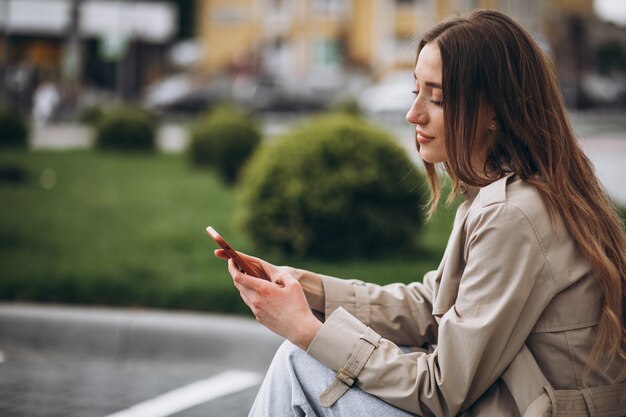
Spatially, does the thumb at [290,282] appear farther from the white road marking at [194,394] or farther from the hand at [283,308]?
the white road marking at [194,394]

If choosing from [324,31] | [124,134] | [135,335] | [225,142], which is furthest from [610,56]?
[135,335]

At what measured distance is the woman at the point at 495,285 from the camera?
80.5 inches

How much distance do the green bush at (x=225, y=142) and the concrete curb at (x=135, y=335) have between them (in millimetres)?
7186

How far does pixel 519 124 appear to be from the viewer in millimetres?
2186

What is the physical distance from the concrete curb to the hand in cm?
262

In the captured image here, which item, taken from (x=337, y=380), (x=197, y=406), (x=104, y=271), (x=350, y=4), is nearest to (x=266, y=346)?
(x=197, y=406)

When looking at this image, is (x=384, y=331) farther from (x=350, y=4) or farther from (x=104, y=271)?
(x=350, y=4)

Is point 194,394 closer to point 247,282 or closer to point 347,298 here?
point 347,298

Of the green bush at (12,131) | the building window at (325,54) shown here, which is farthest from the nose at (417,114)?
the building window at (325,54)

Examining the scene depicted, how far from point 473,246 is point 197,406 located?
250 centimetres

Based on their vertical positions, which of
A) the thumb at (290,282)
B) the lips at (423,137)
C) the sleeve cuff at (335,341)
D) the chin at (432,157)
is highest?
the lips at (423,137)

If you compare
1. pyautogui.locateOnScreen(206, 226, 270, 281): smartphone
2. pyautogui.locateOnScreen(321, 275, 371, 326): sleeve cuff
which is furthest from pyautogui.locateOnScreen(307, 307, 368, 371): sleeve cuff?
pyautogui.locateOnScreen(321, 275, 371, 326): sleeve cuff

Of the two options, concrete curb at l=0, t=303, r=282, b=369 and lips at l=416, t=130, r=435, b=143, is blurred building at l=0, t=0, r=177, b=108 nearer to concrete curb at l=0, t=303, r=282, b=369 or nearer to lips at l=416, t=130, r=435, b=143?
concrete curb at l=0, t=303, r=282, b=369

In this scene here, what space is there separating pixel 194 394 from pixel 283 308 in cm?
238
